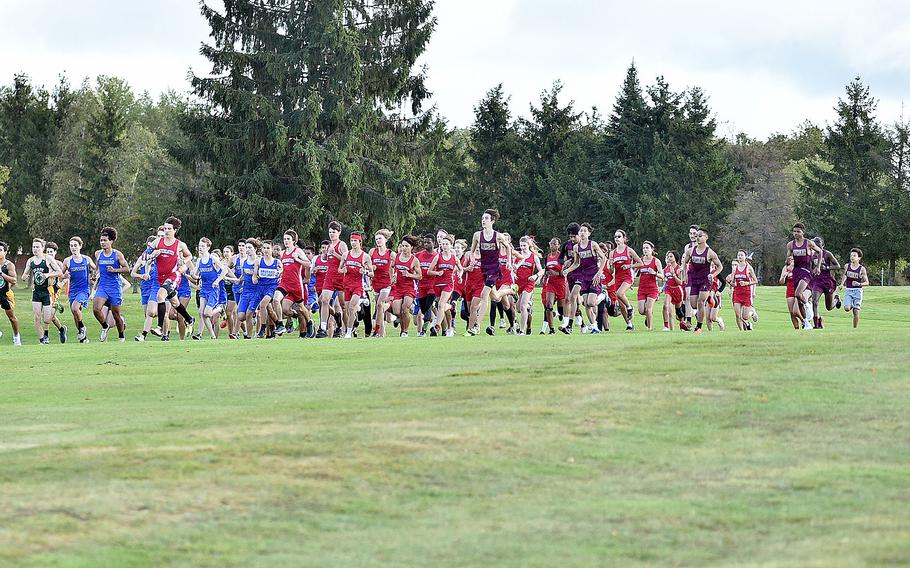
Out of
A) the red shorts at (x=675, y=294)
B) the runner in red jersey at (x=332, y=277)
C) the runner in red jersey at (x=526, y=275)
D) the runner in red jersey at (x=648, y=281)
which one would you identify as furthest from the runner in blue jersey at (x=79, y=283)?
the red shorts at (x=675, y=294)

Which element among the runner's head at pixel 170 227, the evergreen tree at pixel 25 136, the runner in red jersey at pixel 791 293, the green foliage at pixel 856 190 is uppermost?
the evergreen tree at pixel 25 136

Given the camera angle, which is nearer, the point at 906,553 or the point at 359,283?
the point at 906,553

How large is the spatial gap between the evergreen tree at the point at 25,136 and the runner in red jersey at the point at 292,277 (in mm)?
75993

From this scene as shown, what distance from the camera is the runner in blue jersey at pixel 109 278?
28.1 metres

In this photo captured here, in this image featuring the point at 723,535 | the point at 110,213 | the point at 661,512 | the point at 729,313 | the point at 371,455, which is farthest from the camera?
the point at 110,213

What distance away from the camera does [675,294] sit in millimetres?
34875

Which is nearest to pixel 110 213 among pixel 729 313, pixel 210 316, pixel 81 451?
pixel 729 313

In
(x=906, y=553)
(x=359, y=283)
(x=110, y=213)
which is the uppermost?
(x=110, y=213)

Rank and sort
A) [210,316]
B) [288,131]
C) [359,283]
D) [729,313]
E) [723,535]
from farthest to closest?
[288,131], [729,313], [210,316], [359,283], [723,535]

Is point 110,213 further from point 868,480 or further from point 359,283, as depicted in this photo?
point 868,480

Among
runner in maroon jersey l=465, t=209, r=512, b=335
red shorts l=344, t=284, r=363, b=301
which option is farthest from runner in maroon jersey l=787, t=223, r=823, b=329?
red shorts l=344, t=284, r=363, b=301

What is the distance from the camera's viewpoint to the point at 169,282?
29.2 metres

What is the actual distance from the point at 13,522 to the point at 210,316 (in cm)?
2455

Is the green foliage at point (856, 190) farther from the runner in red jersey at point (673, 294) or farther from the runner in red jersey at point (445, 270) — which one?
the runner in red jersey at point (445, 270)
